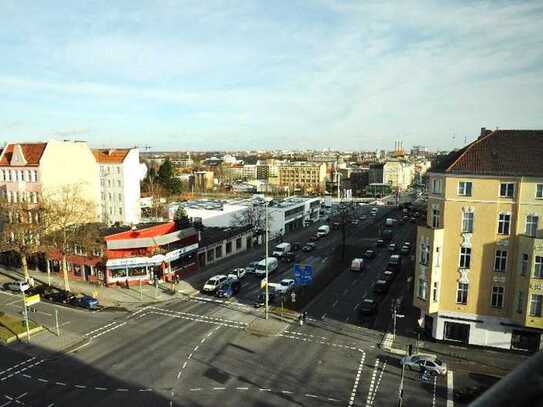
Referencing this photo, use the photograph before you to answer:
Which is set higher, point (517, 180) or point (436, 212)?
point (517, 180)

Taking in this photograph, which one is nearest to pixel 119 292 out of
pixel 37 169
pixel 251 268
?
pixel 251 268

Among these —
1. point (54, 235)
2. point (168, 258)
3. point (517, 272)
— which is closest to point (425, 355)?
point (517, 272)

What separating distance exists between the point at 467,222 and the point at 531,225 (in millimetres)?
4702

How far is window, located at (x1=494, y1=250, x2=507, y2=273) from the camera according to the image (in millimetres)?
36281

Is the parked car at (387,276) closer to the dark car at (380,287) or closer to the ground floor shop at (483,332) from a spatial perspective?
the dark car at (380,287)

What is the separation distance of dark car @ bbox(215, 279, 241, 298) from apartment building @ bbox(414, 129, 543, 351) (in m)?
20.7

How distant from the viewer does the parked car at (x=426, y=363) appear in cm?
3169

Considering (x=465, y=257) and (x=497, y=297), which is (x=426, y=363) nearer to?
(x=497, y=297)

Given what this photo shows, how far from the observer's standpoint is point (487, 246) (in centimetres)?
3675

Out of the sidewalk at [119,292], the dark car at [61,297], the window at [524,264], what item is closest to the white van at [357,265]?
the sidewalk at [119,292]

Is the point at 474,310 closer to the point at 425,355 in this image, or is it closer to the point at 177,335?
the point at 425,355

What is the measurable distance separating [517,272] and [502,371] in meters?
8.09

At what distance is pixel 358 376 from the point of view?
102 feet

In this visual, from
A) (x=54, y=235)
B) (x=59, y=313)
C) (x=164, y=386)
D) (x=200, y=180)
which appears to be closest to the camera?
(x=164, y=386)
